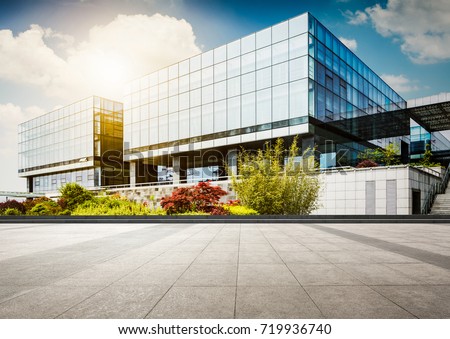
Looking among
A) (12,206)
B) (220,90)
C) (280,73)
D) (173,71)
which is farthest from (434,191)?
(12,206)

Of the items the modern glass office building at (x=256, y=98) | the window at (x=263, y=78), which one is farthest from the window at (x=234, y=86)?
the window at (x=263, y=78)

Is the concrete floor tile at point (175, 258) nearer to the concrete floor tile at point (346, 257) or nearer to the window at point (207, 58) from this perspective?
the concrete floor tile at point (346, 257)

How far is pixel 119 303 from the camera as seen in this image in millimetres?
3699

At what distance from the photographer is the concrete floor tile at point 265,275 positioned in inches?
181

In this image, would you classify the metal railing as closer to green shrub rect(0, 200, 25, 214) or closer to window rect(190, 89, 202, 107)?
window rect(190, 89, 202, 107)

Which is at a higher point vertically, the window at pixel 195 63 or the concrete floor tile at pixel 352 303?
the window at pixel 195 63

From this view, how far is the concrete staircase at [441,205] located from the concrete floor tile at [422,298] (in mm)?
22667

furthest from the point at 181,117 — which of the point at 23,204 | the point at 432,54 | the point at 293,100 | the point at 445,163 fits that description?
the point at 445,163

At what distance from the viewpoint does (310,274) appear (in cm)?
515

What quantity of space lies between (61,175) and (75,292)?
207 feet

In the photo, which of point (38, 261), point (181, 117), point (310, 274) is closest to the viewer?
point (310, 274)

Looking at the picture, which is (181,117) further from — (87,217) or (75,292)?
(75,292)

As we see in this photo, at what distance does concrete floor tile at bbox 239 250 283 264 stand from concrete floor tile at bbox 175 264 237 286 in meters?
0.64

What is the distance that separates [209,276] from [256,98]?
3036 cm
